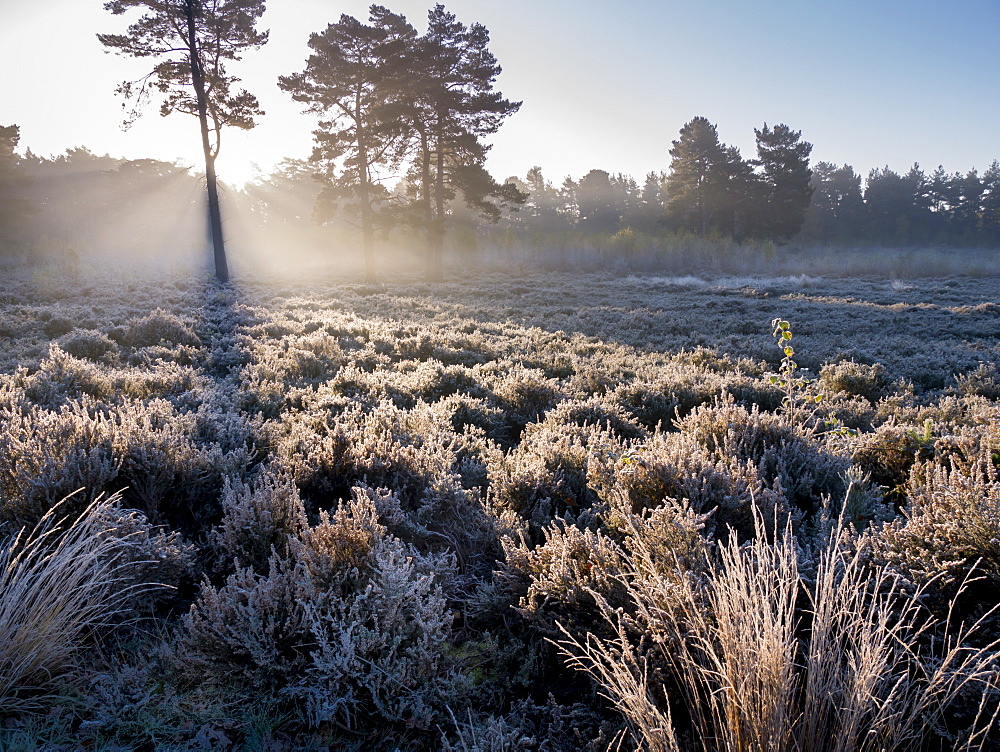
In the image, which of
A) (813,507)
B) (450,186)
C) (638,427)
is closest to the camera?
(813,507)

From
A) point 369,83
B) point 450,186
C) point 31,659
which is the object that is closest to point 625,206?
point 450,186

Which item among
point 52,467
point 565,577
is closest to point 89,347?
point 52,467

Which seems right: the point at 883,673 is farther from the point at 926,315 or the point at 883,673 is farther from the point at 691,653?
the point at 926,315

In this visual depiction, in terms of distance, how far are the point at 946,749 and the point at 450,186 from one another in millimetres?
31543

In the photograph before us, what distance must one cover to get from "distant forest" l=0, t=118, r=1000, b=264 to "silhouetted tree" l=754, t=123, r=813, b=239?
9 cm

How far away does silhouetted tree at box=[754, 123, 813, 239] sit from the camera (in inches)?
1882

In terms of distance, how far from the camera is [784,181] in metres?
47.9

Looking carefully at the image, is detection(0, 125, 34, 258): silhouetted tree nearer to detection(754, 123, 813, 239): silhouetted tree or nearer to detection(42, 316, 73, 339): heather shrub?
detection(42, 316, 73, 339): heather shrub

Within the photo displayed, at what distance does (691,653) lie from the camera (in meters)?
1.87

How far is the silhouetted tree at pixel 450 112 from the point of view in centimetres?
2748

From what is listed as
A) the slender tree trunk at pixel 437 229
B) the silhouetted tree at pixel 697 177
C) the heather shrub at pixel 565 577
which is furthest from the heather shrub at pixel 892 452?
the silhouetted tree at pixel 697 177

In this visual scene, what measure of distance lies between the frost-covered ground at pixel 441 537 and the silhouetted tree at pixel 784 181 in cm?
4738

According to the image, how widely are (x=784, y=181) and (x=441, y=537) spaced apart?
5506 centimetres

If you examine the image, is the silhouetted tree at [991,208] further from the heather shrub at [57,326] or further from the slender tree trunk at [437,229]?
the heather shrub at [57,326]
